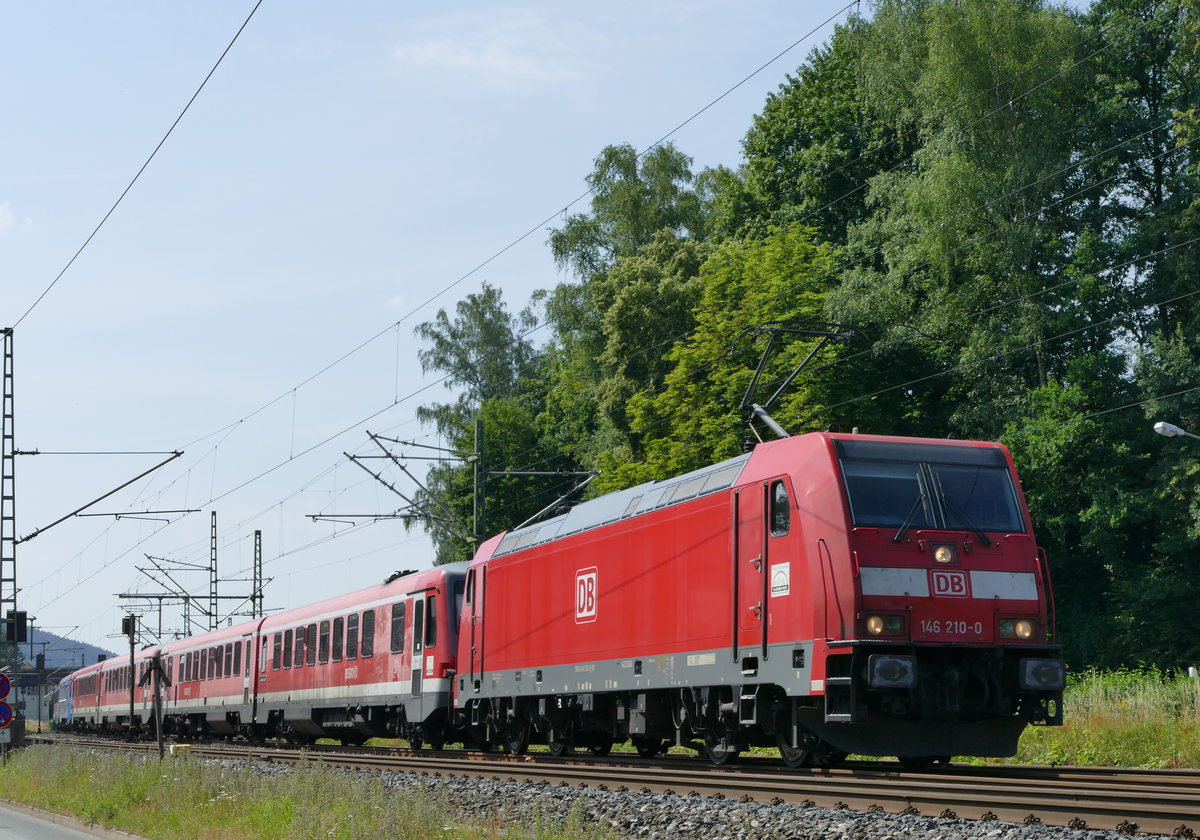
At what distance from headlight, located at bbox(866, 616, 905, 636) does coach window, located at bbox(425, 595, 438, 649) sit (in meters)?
13.4

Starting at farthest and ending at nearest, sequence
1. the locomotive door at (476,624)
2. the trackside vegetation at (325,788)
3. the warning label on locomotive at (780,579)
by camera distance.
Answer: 1. the locomotive door at (476,624)
2. the warning label on locomotive at (780,579)
3. the trackside vegetation at (325,788)

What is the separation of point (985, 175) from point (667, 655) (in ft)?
87.9

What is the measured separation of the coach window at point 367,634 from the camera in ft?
98.2

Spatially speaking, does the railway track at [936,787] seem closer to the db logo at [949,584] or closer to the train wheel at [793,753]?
the train wheel at [793,753]

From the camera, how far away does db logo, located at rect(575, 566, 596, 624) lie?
20916 millimetres

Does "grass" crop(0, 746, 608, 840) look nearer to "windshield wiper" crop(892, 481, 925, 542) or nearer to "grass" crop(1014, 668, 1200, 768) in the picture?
"windshield wiper" crop(892, 481, 925, 542)

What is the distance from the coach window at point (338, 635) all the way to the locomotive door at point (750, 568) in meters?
16.4

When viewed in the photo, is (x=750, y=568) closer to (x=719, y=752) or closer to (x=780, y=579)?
(x=780, y=579)

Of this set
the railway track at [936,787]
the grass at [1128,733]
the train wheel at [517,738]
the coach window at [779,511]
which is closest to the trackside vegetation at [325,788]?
the grass at [1128,733]

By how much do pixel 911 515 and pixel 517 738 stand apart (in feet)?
34.7

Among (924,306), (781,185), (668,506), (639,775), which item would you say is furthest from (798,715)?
(781,185)

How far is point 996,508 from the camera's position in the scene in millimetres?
16297

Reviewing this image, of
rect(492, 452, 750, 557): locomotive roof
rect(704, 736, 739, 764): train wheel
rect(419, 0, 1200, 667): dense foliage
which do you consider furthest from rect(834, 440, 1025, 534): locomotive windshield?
rect(419, 0, 1200, 667): dense foliage

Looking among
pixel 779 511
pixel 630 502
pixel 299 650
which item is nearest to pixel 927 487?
pixel 779 511
